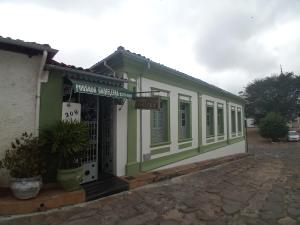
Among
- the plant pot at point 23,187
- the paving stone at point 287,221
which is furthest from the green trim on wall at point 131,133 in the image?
the paving stone at point 287,221

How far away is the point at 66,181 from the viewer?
5.06 metres

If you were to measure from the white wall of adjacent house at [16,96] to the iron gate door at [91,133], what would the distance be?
55.0 inches

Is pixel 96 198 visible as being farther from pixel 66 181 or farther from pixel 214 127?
pixel 214 127

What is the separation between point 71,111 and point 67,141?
3.58ft

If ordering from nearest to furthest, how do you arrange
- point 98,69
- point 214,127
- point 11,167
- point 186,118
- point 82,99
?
point 11,167
point 82,99
point 98,69
point 186,118
point 214,127

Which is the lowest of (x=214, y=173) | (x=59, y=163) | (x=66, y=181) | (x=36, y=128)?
(x=214, y=173)

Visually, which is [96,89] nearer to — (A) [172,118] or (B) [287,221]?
(A) [172,118]

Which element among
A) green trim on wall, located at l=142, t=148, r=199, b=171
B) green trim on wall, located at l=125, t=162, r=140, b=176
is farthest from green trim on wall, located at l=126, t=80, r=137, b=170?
green trim on wall, located at l=142, t=148, r=199, b=171

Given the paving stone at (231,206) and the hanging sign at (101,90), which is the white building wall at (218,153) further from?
the hanging sign at (101,90)

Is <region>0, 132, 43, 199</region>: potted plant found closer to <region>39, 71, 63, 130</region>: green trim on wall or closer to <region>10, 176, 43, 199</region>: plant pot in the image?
<region>10, 176, 43, 199</region>: plant pot

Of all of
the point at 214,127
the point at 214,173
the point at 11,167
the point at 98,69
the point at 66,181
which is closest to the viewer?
the point at 11,167

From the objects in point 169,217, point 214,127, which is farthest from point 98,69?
point 214,127

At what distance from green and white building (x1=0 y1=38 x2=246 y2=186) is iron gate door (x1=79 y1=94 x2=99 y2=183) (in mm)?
27

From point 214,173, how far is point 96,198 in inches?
200
